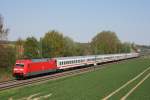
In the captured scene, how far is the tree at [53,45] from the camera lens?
73.8 metres

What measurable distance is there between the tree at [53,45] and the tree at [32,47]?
2.07 meters

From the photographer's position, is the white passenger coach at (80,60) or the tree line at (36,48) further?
the white passenger coach at (80,60)

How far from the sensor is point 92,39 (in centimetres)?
16938

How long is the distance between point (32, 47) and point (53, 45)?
14.6 metres

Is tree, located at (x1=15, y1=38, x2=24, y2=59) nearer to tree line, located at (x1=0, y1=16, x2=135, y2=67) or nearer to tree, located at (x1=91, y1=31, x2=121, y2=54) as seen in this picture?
tree line, located at (x1=0, y1=16, x2=135, y2=67)

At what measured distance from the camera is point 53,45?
82.3m

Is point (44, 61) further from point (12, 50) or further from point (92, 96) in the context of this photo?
point (92, 96)

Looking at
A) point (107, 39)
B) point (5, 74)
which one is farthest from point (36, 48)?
point (107, 39)

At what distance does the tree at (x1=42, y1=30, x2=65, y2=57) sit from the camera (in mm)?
73831

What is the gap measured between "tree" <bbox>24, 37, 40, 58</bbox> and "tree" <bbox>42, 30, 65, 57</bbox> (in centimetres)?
207

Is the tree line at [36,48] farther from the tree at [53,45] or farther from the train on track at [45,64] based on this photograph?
the train on track at [45,64]

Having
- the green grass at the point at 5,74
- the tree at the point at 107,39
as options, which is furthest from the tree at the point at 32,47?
the tree at the point at 107,39

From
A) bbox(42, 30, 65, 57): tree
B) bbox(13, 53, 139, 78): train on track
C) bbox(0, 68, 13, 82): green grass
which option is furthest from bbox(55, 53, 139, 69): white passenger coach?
bbox(42, 30, 65, 57): tree

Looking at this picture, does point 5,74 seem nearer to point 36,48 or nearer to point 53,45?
point 36,48
